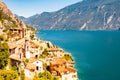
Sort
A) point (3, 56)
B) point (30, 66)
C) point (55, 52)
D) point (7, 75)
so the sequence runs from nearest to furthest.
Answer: point (7, 75)
point (3, 56)
point (30, 66)
point (55, 52)

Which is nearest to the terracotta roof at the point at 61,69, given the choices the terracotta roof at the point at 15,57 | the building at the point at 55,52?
the terracotta roof at the point at 15,57

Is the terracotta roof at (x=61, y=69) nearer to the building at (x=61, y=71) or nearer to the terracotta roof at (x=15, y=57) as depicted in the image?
the building at (x=61, y=71)

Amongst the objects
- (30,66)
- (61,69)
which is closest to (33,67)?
(30,66)

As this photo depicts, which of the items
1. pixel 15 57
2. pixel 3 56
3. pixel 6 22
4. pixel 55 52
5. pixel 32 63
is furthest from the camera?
pixel 6 22

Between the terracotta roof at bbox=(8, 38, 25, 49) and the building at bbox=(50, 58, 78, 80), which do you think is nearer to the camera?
the terracotta roof at bbox=(8, 38, 25, 49)

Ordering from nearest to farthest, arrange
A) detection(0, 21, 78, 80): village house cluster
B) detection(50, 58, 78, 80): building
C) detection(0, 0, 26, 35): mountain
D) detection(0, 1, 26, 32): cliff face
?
1. detection(0, 21, 78, 80): village house cluster
2. detection(50, 58, 78, 80): building
3. detection(0, 0, 26, 35): mountain
4. detection(0, 1, 26, 32): cliff face

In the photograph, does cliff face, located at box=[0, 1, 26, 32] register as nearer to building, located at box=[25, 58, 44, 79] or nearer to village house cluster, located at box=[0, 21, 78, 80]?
village house cluster, located at box=[0, 21, 78, 80]

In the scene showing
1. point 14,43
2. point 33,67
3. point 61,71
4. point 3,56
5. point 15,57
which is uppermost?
point 14,43

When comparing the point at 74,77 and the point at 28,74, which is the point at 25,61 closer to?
the point at 28,74

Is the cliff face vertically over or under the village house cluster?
over

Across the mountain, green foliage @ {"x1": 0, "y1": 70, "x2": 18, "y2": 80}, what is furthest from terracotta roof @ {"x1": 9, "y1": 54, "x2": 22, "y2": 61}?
the mountain

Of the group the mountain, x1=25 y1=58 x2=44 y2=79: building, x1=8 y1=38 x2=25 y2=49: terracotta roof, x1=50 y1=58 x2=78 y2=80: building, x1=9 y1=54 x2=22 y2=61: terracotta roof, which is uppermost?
the mountain

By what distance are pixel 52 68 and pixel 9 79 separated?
26.3 m

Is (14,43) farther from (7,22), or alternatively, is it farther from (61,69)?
(7,22)
